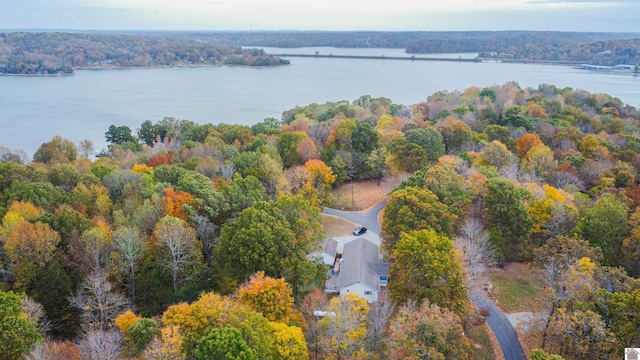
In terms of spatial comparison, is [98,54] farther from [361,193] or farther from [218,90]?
[361,193]

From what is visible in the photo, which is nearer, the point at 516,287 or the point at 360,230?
the point at 516,287

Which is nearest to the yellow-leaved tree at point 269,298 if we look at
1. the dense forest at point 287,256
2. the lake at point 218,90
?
the dense forest at point 287,256

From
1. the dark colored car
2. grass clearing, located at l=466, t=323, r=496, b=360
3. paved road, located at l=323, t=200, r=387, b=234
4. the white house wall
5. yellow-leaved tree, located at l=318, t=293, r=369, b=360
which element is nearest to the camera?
yellow-leaved tree, located at l=318, t=293, r=369, b=360

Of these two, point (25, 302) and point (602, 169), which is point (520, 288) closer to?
point (602, 169)

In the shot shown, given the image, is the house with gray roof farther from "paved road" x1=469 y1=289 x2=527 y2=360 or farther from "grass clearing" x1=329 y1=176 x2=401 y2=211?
"grass clearing" x1=329 y1=176 x2=401 y2=211

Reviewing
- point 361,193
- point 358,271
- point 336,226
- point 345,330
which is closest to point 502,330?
point 358,271

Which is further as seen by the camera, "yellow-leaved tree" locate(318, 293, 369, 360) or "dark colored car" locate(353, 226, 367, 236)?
"dark colored car" locate(353, 226, 367, 236)

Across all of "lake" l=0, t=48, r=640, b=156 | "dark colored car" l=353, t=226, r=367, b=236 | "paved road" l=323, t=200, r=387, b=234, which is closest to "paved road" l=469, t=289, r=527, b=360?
"dark colored car" l=353, t=226, r=367, b=236
